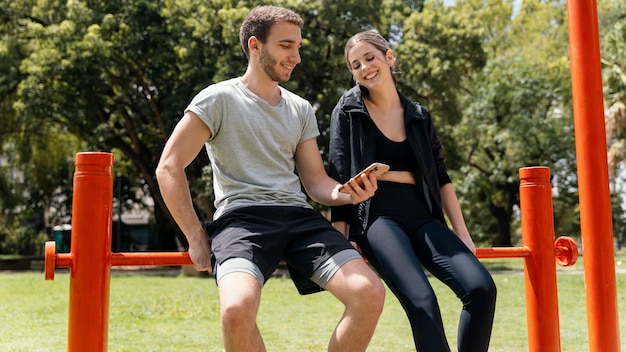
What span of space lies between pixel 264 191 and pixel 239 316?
588 millimetres

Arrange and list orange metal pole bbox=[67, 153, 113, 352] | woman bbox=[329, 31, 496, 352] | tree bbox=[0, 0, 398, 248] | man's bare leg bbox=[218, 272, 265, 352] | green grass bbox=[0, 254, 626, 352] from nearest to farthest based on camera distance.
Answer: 1. man's bare leg bbox=[218, 272, 265, 352]
2. orange metal pole bbox=[67, 153, 113, 352]
3. woman bbox=[329, 31, 496, 352]
4. green grass bbox=[0, 254, 626, 352]
5. tree bbox=[0, 0, 398, 248]

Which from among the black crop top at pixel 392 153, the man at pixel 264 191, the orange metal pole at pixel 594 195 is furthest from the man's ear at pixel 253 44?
the orange metal pole at pixel 594 195

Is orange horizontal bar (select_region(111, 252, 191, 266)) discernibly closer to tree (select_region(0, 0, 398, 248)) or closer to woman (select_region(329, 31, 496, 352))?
woman (select_region(329, 31, 496, 352))

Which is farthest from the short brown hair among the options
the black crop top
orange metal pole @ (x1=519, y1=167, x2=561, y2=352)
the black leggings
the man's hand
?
orange metal pole @ (x1=519, y1=167, x2=561, y2=352)

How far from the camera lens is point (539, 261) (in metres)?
2.90

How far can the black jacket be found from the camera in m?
2.80

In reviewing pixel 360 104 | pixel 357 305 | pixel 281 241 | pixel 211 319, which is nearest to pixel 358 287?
pixel 357 305

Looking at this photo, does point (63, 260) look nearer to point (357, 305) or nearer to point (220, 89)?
point (220, 89)

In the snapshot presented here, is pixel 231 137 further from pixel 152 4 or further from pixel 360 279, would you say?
pixel 152 4

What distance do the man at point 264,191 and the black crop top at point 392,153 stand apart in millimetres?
270

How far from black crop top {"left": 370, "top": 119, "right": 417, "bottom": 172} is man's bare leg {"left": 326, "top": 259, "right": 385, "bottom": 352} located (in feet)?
2.11

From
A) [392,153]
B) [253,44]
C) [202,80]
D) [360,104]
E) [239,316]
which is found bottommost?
[239,316]

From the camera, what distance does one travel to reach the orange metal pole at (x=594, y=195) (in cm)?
289

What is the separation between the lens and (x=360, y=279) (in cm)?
234
